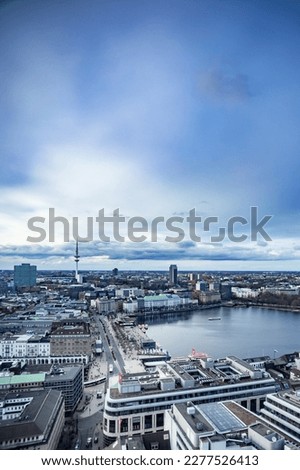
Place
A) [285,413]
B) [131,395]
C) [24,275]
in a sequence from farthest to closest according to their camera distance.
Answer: [24,275] → [131,395] → [285,413]

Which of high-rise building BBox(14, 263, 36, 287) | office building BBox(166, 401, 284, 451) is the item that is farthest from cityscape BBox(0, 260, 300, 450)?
high-rise building BBox(14, 263, 36, 287)

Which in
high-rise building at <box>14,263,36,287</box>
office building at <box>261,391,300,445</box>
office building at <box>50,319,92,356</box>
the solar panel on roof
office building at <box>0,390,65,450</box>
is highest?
high-rise building at <box>14,263,36,287</box>

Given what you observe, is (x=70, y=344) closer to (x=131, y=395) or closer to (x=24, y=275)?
(x=131, y=395)

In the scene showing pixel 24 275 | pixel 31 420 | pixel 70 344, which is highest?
pixel 24 275

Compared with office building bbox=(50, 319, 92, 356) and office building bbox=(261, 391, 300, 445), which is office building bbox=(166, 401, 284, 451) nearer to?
office building bbox=(261, 391, 300, 445)

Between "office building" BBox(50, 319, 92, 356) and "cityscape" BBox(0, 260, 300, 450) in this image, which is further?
"office building" BBox(50, 319, 92, 356)

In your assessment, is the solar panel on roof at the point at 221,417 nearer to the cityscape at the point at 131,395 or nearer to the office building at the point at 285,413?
the cityscape at the point at 131,395

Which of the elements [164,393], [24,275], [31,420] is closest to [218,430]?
[164,393]
